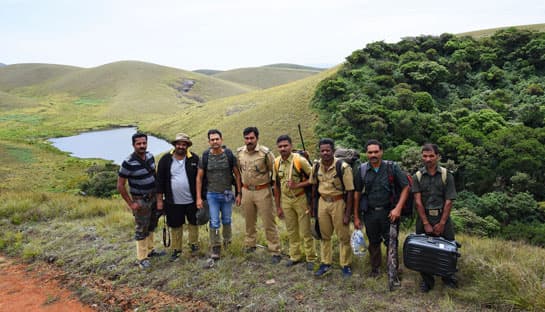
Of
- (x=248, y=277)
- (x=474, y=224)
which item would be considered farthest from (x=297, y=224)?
(x=474, y=224)

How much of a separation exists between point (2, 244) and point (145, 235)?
4169 millimetres

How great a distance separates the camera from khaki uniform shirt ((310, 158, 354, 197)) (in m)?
4.69

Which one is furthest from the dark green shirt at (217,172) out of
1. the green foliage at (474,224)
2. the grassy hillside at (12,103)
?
the grassy hillside at (12,103)

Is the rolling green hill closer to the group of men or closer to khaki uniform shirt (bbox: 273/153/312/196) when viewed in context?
the group of men

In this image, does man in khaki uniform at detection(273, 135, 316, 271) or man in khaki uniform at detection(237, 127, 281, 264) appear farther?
man in khaki uniform at detection(237, 127, 281, 264)

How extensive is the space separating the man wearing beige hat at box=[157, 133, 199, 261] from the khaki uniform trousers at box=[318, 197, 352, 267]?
7.45 feet

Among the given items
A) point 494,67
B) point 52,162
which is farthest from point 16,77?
point 494,67

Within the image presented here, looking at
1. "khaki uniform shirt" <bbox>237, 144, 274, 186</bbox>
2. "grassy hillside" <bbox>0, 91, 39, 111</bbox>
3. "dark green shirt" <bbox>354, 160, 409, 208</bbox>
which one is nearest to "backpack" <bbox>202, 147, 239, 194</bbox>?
"khaki uniform shirt" <bbox>237, 144, 274, 186</bbox>

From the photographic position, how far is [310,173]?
16.7ft

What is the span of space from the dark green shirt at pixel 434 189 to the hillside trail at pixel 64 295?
3.29m

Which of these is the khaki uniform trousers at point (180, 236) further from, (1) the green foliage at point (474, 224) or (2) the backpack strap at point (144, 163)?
(1) the green foliage at point (474, 224)

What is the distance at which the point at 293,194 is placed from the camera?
5.21 metres

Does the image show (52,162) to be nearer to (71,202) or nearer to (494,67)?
(71,202)

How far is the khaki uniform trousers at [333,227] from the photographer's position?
15.9ft
